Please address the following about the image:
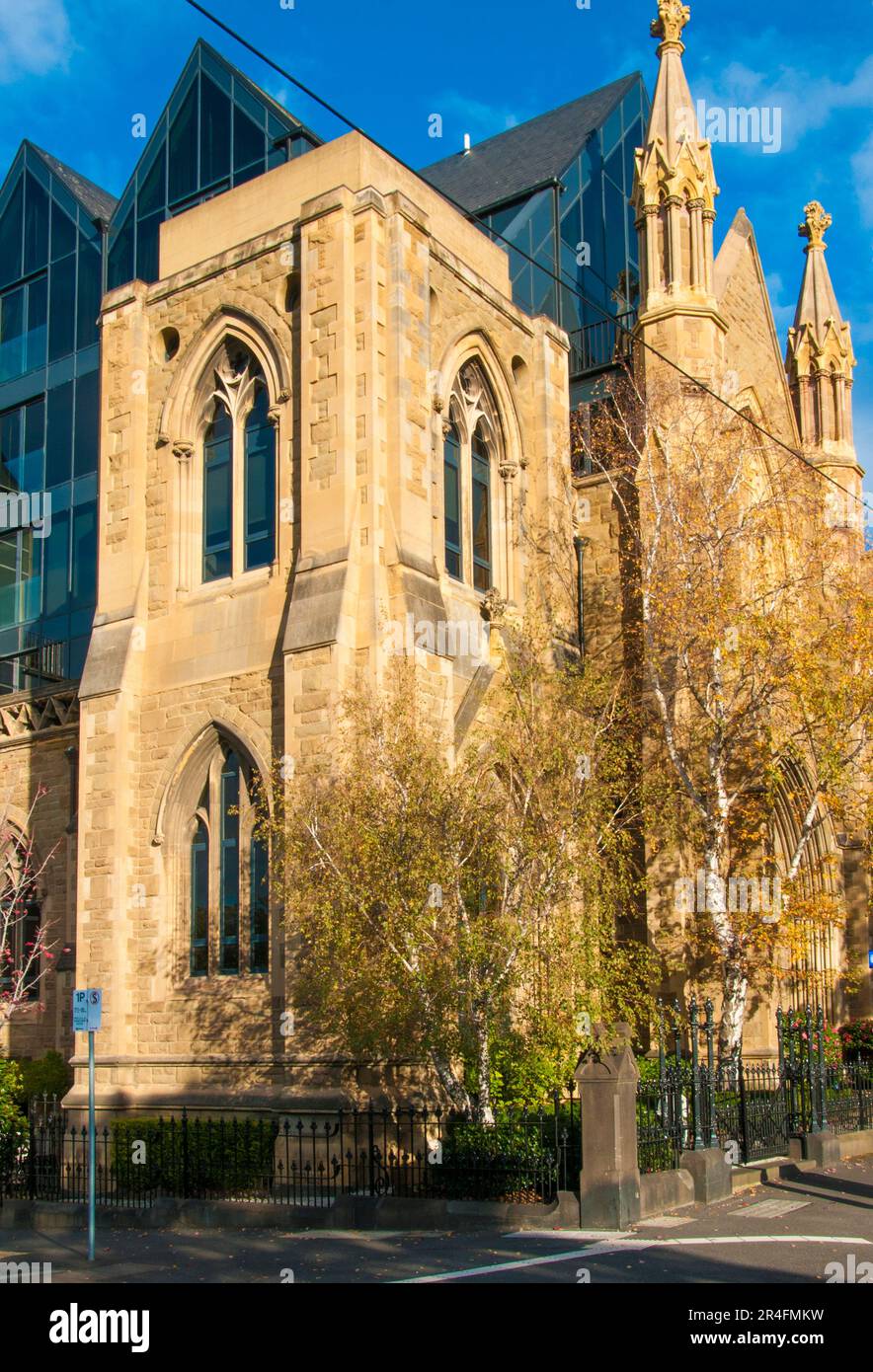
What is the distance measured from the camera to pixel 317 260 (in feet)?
66.0

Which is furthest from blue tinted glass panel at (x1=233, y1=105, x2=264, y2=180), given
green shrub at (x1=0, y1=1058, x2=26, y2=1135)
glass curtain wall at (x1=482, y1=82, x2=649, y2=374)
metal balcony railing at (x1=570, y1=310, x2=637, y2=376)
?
green shrub at (x1=0, y1=1058, x2=26, y2=1135)

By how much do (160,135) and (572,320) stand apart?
1119cm

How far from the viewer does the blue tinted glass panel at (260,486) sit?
20812mm

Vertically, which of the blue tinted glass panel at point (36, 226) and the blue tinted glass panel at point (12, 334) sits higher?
the blue tinted glass panel at point (36, 226)

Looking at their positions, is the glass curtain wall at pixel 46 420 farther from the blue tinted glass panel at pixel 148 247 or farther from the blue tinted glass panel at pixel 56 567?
the blue tinted glass panel at pixel 148 247

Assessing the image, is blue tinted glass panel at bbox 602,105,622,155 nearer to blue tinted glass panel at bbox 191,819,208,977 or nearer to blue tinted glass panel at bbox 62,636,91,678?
blue tinted glass panel at bbox 62,636,91,678

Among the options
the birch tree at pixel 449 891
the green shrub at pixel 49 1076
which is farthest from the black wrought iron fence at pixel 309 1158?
the green shrub at pixel 49 1076

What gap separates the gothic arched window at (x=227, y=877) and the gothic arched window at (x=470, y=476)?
4591mm

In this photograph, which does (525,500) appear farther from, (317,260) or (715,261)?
(715,261)

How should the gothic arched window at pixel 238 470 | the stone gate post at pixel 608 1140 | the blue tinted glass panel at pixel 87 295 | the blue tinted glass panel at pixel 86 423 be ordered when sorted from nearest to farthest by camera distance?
1. the stone gate post at pixel 608 1140
2. the gothic arched window at pixel 238 470
3. the blue tinted glass panel at pixel 86 423
4. the blue tinted glass panel at pixel 87 295

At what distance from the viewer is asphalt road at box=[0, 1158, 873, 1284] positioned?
11133 millimetres

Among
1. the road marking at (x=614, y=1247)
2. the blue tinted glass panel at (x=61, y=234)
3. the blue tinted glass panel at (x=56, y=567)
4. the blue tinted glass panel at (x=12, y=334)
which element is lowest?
the road marking at (x=614, y=1247)

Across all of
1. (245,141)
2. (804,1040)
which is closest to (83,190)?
(245,141)
